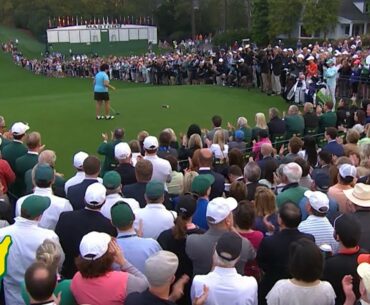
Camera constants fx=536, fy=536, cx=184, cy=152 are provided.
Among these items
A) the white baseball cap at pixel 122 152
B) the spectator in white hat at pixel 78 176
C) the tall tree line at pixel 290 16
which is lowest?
the spectator in white hat at pixel 78 176

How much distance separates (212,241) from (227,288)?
79 cm

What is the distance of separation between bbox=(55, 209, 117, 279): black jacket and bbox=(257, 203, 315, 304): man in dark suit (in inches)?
60.5


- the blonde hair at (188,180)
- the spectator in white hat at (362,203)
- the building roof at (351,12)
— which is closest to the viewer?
the spectator in white hat at (362,203)

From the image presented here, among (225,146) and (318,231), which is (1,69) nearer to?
(225,146)

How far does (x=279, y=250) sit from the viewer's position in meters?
4.92

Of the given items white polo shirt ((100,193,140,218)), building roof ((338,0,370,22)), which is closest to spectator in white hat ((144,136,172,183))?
white polo shirt ((100,193,140,218))

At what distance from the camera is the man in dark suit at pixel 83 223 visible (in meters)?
5.44

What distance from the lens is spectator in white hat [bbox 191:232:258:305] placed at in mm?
4223

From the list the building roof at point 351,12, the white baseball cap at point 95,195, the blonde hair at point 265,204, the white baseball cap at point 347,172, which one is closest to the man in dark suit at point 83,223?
the white baseball cap at point 95,195

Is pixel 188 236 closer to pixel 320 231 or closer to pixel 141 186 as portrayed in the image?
pixel 320 231

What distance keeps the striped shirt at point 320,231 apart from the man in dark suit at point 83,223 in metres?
1.94

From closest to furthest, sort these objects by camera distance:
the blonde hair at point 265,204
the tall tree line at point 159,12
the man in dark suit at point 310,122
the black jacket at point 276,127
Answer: the blonde hair at point 265,204
the black jacket at point 276,127
the man in dark suit at point 310,122
the tall tree line at point 159,12

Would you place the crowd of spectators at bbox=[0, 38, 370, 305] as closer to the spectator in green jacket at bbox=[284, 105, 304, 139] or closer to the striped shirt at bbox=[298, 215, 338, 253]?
the striped shirt at bbox=[298, 215, 338, 253]

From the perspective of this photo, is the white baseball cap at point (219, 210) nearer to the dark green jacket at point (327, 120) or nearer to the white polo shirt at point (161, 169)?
the white polo shirt at point (161, 169)
